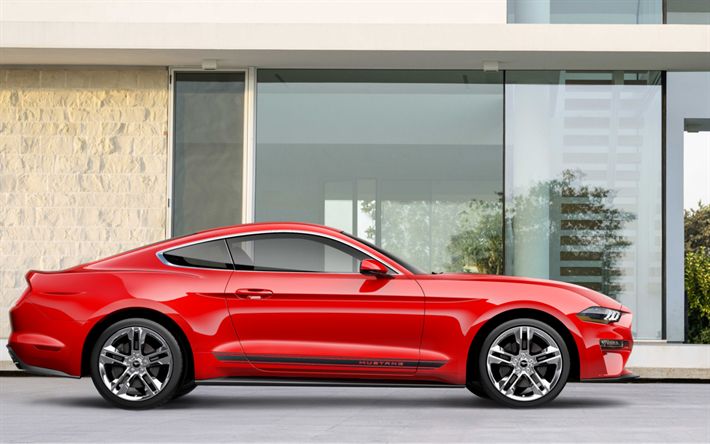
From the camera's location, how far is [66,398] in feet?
31.4

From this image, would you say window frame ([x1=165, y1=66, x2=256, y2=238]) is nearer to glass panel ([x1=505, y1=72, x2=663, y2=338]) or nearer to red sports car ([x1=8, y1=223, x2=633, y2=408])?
glass panel ([x1=505, y1=72, x2=663, y2=338])

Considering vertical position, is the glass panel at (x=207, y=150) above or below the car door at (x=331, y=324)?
above

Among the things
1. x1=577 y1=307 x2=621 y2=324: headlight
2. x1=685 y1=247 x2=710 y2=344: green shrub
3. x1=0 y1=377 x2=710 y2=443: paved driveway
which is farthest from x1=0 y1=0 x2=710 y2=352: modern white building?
x1=577 y1=307 x2=621 y2=324: headlight

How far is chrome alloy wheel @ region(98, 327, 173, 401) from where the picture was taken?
8.41m

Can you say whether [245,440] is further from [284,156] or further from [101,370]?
[284,156]

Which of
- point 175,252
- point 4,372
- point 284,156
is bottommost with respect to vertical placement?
point 4,372

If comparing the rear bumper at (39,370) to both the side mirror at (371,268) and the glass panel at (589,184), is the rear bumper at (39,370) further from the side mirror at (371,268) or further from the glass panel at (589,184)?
the glass panel at (589,184)

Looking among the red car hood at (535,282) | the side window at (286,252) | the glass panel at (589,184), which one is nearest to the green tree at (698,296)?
the glass panel at (589,184)

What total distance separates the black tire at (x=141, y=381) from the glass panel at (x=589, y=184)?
291 inches

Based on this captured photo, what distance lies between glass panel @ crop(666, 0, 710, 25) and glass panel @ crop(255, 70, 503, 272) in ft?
8.04

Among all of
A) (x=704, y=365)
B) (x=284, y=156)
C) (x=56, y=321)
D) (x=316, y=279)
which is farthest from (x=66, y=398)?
(x=704, y=365)

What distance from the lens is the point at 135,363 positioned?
8430mm

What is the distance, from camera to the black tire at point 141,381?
27.5ft

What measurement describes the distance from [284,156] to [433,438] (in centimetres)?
863
